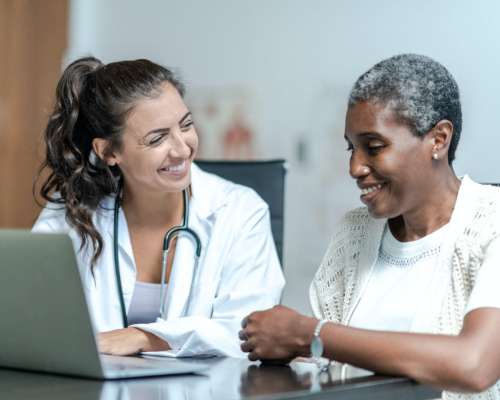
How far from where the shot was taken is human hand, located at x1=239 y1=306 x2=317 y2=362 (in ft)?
4.02

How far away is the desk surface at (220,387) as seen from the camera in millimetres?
1033

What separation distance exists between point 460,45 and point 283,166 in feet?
1.98

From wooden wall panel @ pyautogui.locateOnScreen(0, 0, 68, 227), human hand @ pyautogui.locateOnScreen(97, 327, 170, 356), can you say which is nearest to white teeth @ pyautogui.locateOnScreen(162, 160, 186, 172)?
human hand @ pyautogui.locateOnScreen(97, 327, 170, 356)

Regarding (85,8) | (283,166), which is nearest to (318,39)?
(283,166)

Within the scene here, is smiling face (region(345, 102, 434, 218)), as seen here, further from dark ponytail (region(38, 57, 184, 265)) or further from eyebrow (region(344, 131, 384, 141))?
dark ponytail (region(38, 57, 184, 265))

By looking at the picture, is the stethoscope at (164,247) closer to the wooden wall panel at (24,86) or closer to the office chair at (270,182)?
the office chair at (270,182)

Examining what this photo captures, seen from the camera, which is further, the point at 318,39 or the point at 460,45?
the point at 318,39

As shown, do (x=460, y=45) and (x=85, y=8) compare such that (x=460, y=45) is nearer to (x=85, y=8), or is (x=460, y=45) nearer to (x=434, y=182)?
(x=434, y=182)

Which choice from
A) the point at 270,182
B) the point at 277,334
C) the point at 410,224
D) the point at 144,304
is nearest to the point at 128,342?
the point at 144,304

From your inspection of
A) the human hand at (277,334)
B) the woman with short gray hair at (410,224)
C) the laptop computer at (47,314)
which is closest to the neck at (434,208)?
the woman with short gray hair at (410,224)

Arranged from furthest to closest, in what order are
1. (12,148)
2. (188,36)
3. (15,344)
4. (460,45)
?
(12,148)
(188,36)
(460,45)
(15,344)

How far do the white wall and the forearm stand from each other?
3.68ft

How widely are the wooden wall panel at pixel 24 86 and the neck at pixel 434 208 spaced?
6.80 feet

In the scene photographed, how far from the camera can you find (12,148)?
334 centimetres
